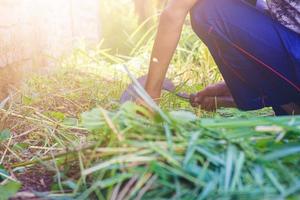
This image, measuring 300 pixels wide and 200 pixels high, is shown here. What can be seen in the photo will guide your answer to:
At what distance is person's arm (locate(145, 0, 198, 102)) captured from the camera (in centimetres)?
187

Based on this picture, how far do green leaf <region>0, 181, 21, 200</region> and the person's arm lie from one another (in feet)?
1.95

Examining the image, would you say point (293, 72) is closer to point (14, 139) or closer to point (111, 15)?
point (14, 139)

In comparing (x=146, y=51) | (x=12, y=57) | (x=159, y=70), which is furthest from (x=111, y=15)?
(x=159, y=70)

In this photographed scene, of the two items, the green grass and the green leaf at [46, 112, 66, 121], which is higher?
the green grass

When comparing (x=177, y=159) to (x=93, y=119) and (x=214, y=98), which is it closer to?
(x=93, y=119)

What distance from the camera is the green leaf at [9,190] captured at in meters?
1.42

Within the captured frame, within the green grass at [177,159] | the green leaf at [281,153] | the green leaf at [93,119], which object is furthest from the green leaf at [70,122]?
the green leaf at [281,153]

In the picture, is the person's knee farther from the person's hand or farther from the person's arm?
the person's hand

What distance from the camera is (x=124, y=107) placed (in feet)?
4.34

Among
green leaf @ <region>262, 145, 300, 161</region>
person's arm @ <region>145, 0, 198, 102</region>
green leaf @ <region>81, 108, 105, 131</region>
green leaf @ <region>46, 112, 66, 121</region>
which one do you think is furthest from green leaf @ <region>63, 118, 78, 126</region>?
green leaf @ <region>262, 145, 300, 161</region>

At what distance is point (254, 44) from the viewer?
2117mm

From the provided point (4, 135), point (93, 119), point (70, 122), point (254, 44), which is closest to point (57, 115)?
point (70, 122)

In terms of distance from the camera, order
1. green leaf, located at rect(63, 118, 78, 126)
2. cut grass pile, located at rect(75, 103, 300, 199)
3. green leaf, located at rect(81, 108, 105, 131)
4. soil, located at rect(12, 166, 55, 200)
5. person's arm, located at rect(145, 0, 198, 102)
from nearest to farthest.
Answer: cut grass pile, located at rect(75, 103, 300, 199) < green leaf, located at rect(81, 108, 105, 131) < soil, located at rect(12, 166, 55, 200) < person's arm, located at rect(145, 0, 198, 102) < green leaf, located at rect(63, 118, 78, 126)

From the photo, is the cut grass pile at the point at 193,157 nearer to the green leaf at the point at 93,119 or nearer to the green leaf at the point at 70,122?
the green leaf at the point at 93,119
